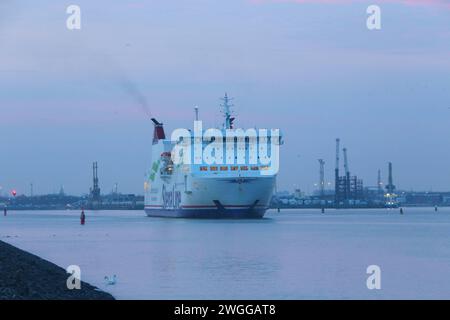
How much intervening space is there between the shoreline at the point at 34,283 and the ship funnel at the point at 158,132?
87538mm

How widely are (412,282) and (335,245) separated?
22.7 m

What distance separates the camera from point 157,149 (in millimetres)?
116875

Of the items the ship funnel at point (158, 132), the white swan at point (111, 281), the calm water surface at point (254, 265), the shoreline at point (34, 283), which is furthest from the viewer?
the ship funnel at point (158, 132)

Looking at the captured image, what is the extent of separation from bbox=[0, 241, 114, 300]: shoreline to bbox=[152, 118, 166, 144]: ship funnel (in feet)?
287

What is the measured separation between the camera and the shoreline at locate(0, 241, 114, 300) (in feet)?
83.9

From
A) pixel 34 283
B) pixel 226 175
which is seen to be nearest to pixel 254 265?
pixel 34 283

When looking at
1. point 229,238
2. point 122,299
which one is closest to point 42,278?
point 122,299

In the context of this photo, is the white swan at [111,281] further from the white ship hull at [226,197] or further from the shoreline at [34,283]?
the white ship hull at [226,197]

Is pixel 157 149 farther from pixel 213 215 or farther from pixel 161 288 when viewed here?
pixel 161 288

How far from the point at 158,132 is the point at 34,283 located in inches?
3753

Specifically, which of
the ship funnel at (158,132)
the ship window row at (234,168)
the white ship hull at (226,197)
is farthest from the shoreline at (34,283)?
the ship funnel at (158,132)

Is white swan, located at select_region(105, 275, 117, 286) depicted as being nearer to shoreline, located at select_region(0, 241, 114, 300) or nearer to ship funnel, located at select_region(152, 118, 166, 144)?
shoreline, located at select_region(0, 241, 114, 300)

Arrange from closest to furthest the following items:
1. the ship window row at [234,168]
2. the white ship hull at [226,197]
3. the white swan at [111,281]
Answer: the white swan at [111,281], the white ship hull at [226,197], the ship window row at [234,168]

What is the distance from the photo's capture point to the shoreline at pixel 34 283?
83.9ft
